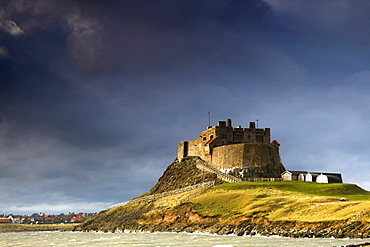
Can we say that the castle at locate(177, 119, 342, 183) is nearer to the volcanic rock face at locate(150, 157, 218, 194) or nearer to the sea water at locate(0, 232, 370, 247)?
the volcanic rock face at locate(150, 157, 218, 194)

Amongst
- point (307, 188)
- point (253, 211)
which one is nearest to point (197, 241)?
point (253, 211)

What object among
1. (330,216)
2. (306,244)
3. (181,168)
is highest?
(181,168)

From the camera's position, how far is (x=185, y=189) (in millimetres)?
93438

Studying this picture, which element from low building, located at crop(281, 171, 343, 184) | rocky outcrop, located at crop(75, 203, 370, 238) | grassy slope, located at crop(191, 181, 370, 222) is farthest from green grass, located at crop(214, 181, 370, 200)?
rocky outcrop, located at crop(75, 203, 370, 238)

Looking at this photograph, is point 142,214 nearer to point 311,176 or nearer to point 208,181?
point 208,181

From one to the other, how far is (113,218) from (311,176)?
42504 mm

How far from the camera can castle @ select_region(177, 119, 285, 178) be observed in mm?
95812

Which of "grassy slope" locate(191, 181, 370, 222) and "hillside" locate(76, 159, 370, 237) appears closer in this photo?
"hillside" locate(76, 159, 370, 237)

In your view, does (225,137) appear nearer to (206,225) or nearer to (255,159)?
(255,159)

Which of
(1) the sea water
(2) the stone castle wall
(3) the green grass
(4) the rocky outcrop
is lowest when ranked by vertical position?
(1) the sea water

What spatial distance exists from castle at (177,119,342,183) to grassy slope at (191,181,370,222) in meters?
9.13

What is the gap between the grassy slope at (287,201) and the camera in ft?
174

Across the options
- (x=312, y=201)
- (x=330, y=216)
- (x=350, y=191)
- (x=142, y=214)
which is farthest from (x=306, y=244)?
(x=142, y=214)

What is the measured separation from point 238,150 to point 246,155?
218 centimetres
